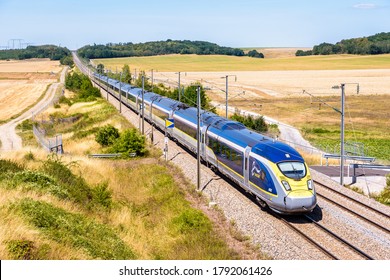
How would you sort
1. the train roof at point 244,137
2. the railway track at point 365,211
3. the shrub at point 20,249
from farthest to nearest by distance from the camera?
1. the train roof at point 244,137
2. the railway track at point 365,211
3. the shrub at point 20,249

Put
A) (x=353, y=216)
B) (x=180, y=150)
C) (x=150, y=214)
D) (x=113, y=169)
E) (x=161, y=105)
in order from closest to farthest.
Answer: (x=353, y=216), (x=150, y=214), (x=113, y=169), (x=180, y=150), (x=161, y=105)

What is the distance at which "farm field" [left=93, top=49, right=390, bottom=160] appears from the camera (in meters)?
63.0

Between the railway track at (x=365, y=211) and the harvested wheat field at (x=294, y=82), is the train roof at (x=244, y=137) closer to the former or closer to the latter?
the railway track at (x=365, y=211)

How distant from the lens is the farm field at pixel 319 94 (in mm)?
63000

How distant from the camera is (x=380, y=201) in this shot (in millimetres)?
27609

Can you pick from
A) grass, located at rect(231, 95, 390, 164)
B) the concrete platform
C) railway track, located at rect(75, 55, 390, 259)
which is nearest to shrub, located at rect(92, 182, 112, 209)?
railway track, located at rect(75, 55, 390, 259)

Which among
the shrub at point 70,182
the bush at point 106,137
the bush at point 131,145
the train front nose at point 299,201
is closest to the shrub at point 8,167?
the shrub at point 70,182

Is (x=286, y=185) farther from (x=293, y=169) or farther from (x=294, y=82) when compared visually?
(x=294, y=82)

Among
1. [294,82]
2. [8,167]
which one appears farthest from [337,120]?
[294,82]

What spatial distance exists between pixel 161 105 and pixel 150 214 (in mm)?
25907

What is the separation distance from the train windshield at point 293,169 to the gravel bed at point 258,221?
91.4 inches
